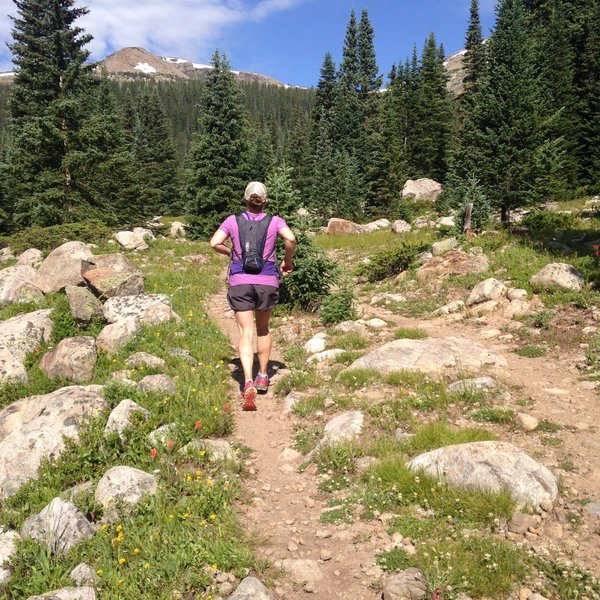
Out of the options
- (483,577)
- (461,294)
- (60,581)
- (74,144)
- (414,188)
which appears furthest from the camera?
(414,188)

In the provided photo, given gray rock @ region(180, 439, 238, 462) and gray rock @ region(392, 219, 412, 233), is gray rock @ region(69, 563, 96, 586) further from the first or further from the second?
gray rock @ region(392, 219, 412, 233)

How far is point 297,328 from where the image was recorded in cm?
966

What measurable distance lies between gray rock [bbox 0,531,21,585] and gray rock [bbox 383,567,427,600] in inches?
119

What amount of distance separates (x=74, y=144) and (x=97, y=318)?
50.2 ft

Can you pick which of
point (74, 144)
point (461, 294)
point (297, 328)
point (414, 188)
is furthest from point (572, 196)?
point (74, 144)

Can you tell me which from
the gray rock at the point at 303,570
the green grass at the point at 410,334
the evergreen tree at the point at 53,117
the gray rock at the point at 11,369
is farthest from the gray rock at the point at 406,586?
the evergreen tree at the point at 53,117

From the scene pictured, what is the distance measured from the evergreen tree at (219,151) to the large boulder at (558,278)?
58.9 ft

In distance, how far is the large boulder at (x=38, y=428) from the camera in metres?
4.89

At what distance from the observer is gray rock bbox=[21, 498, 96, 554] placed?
148 inches

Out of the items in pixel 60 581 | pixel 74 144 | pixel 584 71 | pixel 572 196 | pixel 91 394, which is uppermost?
pixel 584 71

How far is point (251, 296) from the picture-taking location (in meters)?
6.41

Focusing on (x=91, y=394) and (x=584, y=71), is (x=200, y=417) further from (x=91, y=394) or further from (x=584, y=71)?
(x=584, y=71)

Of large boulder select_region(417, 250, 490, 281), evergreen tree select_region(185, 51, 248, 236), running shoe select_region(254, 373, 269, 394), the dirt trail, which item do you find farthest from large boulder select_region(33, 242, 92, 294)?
evergreen tree select_region(185, 51, 248, 236)

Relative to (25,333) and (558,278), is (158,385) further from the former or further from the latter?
(558,278)
